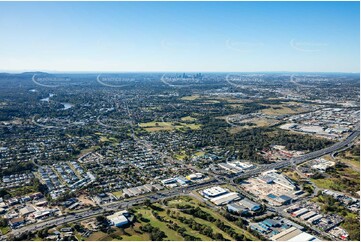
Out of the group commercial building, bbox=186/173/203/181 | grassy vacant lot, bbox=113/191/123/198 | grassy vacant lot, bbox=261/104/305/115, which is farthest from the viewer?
grassy vacant lot, bbox=261/104/305/115

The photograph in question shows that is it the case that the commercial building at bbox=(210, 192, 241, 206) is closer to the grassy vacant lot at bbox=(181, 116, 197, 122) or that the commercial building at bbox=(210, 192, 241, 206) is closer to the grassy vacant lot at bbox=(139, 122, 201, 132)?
the grassy vacant lot at bbox=(139, 122, 201, 132)

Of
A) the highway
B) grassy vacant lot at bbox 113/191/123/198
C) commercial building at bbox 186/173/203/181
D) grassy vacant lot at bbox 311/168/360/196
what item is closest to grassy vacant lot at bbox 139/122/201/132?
the highway

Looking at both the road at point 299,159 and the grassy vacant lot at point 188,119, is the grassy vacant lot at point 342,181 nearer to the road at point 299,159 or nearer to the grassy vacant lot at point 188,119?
the road at point 299,159

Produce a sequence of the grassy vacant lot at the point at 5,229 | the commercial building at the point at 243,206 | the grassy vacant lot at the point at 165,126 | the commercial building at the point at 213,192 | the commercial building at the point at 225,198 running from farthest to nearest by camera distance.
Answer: the grassy vacant lot at the point at 165,126 < the commercial building at the point at 213,192 < the commercial building at the point at 225,198 < the commercial building at the point at 243,206 < the grassy vacant lot at the point at 5,229

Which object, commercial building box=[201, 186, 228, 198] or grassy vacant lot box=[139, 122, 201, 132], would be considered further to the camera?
grassy vacant lot box=[139, 122, 201, 132]

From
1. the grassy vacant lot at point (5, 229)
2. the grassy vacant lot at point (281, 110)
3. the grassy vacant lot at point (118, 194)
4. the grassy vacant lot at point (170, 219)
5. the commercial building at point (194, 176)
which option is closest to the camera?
the grassy vacant lot at point (170, 219)

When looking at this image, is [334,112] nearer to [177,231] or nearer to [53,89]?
[177,231]

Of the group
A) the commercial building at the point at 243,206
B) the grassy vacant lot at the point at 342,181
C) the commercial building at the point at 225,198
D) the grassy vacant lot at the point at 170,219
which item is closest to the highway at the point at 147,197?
the grassy vacant lot at the point at 170,219

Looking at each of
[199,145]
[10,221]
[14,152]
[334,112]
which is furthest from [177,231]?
[334,112]

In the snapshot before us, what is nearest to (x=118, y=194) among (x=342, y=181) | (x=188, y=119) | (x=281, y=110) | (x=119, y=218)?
(x=119, y=218)
